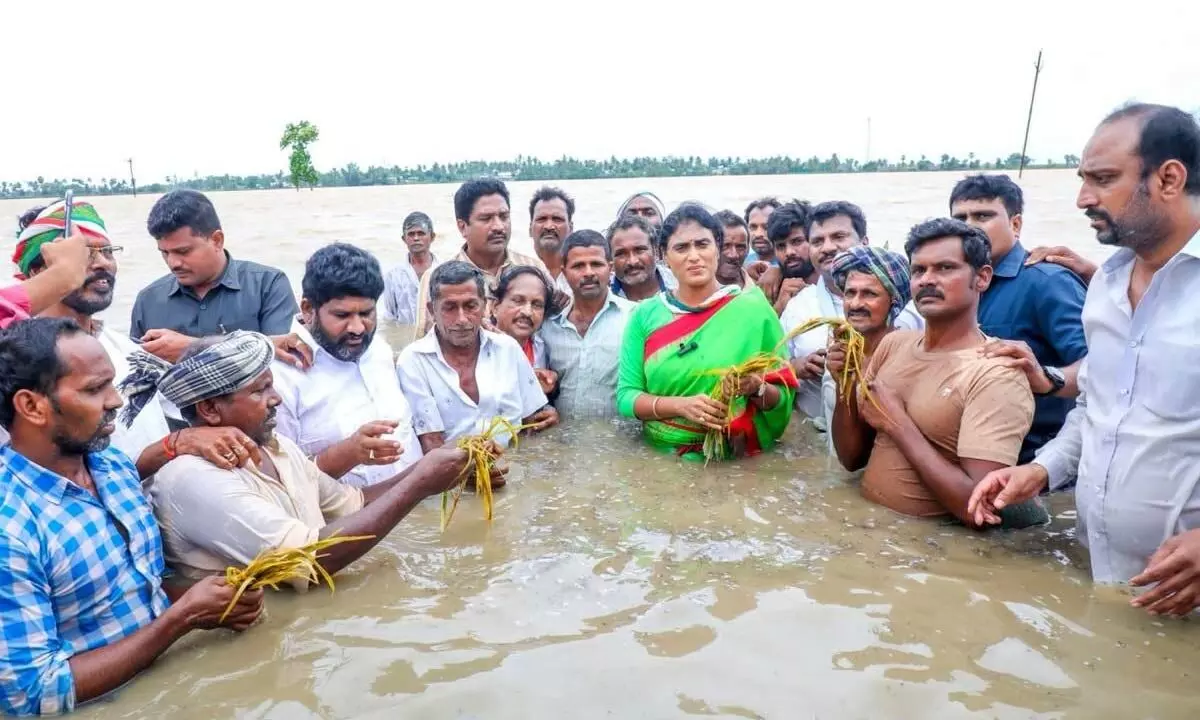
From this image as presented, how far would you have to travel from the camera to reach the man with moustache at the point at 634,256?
584 centimetres

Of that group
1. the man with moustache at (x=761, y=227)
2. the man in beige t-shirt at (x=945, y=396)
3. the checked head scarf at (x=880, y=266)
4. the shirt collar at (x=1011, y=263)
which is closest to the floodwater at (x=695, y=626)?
the man in beige t-shirt at (x=945, y=396)

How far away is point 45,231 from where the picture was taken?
4.14 m

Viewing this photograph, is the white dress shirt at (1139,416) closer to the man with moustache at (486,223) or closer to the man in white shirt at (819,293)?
the man in white shirt at (819,293)

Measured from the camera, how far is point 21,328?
268 centimetres

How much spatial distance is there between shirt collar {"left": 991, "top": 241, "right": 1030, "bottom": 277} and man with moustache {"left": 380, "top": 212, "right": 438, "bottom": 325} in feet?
24.5

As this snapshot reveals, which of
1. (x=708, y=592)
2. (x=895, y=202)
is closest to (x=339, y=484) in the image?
(x=708, y=592)

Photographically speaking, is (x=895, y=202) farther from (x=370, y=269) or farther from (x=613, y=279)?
(x=370, y=269)

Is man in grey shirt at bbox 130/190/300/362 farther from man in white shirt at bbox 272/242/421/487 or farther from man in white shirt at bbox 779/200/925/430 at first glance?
man in white shirt at bbox 779/200/925/430

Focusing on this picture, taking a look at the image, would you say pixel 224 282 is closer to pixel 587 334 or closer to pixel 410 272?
pixel 587 334

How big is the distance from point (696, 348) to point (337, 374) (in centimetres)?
205

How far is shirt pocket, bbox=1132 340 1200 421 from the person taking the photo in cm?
304

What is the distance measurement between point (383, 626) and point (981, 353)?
2887 millimetres

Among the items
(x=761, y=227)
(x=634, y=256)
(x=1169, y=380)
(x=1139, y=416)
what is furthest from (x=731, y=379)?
(x=761, y=227)

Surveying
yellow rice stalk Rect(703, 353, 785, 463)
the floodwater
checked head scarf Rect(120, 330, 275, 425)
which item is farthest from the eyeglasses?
yellow rice stalk Rect(703, 353, 785, 463)
